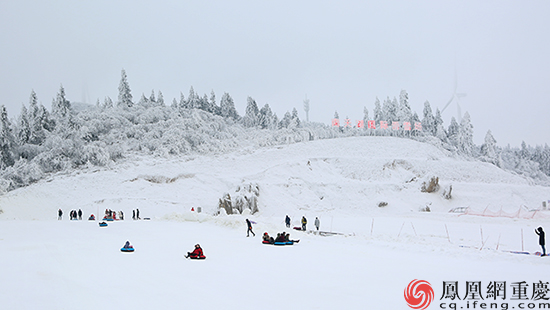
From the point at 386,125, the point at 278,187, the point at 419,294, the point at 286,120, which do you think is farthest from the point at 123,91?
the point at 419,294

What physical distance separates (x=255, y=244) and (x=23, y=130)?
52375 mm

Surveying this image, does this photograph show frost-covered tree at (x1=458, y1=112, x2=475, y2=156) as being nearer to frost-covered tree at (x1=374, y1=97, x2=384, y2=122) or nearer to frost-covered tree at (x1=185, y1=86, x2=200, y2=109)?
frost-covered tree at (x1=374, y1=97, x2=384, y2=122)

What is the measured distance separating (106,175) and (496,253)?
42331mm

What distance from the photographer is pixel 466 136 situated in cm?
7956

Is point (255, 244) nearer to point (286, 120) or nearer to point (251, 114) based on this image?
point (251, 114)

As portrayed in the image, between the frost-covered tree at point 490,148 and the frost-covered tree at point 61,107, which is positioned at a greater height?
the frost-covered tree at point 61,107

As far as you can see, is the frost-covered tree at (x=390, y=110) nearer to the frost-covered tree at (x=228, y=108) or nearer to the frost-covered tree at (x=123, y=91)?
the frost-covered tree at (x=228, y=108)

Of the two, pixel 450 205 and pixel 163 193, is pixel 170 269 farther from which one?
pixel 450 205

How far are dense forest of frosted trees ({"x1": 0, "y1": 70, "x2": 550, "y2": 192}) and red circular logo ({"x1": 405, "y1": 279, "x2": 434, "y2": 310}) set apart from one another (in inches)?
1820

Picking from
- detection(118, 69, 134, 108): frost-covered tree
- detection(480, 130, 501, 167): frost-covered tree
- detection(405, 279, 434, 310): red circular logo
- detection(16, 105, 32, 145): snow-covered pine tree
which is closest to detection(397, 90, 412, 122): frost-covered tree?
detection(480, 130, 501, 167): frost-covered tree

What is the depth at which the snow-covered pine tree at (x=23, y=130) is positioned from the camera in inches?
2079

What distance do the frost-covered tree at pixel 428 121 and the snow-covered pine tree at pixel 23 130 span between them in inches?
3218

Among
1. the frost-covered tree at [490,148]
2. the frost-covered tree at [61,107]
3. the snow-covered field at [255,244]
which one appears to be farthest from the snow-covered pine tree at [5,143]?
the frost-covered tree at [490,148]

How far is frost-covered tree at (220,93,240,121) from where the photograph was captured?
92.6 meters
